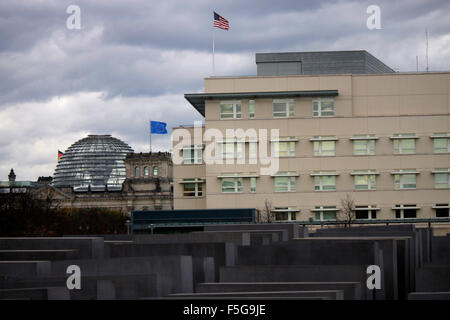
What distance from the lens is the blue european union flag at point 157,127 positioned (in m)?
134

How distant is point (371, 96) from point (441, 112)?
6791 mm

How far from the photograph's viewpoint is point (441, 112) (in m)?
81.1

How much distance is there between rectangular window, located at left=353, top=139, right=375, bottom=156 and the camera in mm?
80375

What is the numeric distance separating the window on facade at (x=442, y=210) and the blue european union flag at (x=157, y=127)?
62.2 metres

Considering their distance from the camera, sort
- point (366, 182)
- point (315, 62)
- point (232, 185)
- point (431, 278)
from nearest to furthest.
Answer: point (431, 278)
point (366, 182)
point (232, 185)
point (315, 62)

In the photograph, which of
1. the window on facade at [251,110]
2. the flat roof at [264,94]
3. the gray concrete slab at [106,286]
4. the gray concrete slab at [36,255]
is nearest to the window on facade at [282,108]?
the flat roof at [264,94]

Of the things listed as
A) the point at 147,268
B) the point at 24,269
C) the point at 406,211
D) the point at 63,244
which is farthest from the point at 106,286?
the point at 406,211

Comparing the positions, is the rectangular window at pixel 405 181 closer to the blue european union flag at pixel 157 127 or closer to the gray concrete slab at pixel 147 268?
the gray concrete slab at pixel 147 268

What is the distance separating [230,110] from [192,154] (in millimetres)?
5991

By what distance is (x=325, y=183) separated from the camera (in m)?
80.9

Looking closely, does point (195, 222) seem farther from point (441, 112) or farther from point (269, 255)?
point (269, 255)

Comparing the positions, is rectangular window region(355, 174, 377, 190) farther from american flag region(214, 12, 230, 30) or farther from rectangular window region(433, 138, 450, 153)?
american flag region(214, 12, 230, 30)

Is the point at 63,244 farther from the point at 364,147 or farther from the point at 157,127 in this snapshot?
the point at 157,127

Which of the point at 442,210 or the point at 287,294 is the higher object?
the point at 287,294
